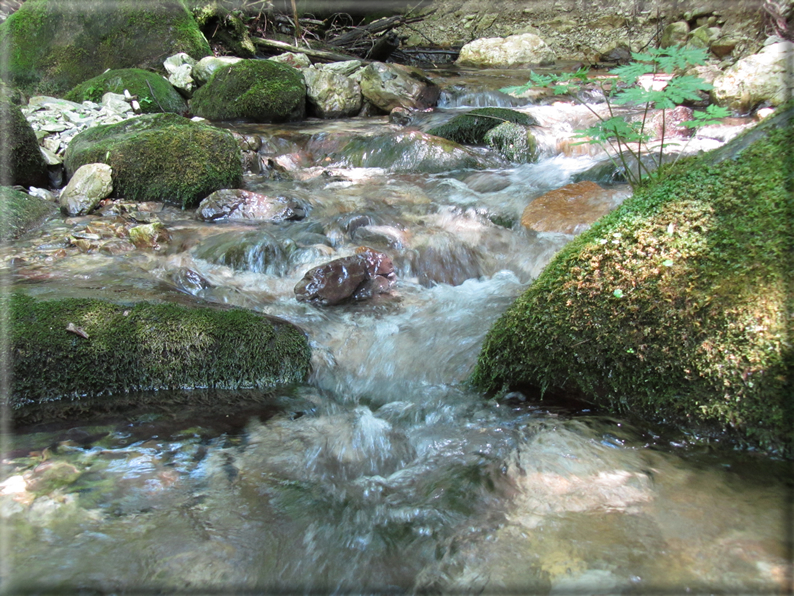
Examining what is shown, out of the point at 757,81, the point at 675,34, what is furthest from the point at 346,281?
the point at 675,34

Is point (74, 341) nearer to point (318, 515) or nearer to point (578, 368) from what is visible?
point (318, 515)

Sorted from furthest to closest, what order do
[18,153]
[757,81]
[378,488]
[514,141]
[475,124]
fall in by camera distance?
1. [475,124]
2. [514,141]
3. [757,81]
4. [18,153]
5. [378,488]

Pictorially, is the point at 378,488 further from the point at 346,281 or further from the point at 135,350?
the point at 346,281

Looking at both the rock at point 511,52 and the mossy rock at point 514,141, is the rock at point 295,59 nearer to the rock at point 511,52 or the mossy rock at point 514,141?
the mossy rock at point 514,141

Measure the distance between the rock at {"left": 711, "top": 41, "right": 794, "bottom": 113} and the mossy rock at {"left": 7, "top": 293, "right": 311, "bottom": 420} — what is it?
7.97 meters

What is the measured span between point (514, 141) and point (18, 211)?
6.34 meters

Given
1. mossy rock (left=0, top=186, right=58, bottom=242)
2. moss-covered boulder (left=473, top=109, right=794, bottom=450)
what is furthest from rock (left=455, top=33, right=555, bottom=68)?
moss-covered boulder (left=473, top=109, right=794, bottom=450)

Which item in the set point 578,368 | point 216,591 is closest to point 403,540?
point 216,591

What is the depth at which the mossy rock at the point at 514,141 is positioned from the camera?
756cm

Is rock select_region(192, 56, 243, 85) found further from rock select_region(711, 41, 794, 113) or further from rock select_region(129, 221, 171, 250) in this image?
rock select_region(711, 41, 794, 113)

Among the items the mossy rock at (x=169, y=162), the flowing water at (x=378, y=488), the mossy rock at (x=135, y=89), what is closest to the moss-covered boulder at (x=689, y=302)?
the flowing water at (x=378, y=488)

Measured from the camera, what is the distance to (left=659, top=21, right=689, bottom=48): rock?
12585 mm

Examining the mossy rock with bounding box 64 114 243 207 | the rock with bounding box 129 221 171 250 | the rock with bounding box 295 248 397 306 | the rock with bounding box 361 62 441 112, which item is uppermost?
the rock with bounding box 361 62 441 112

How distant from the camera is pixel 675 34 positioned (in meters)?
12.8
